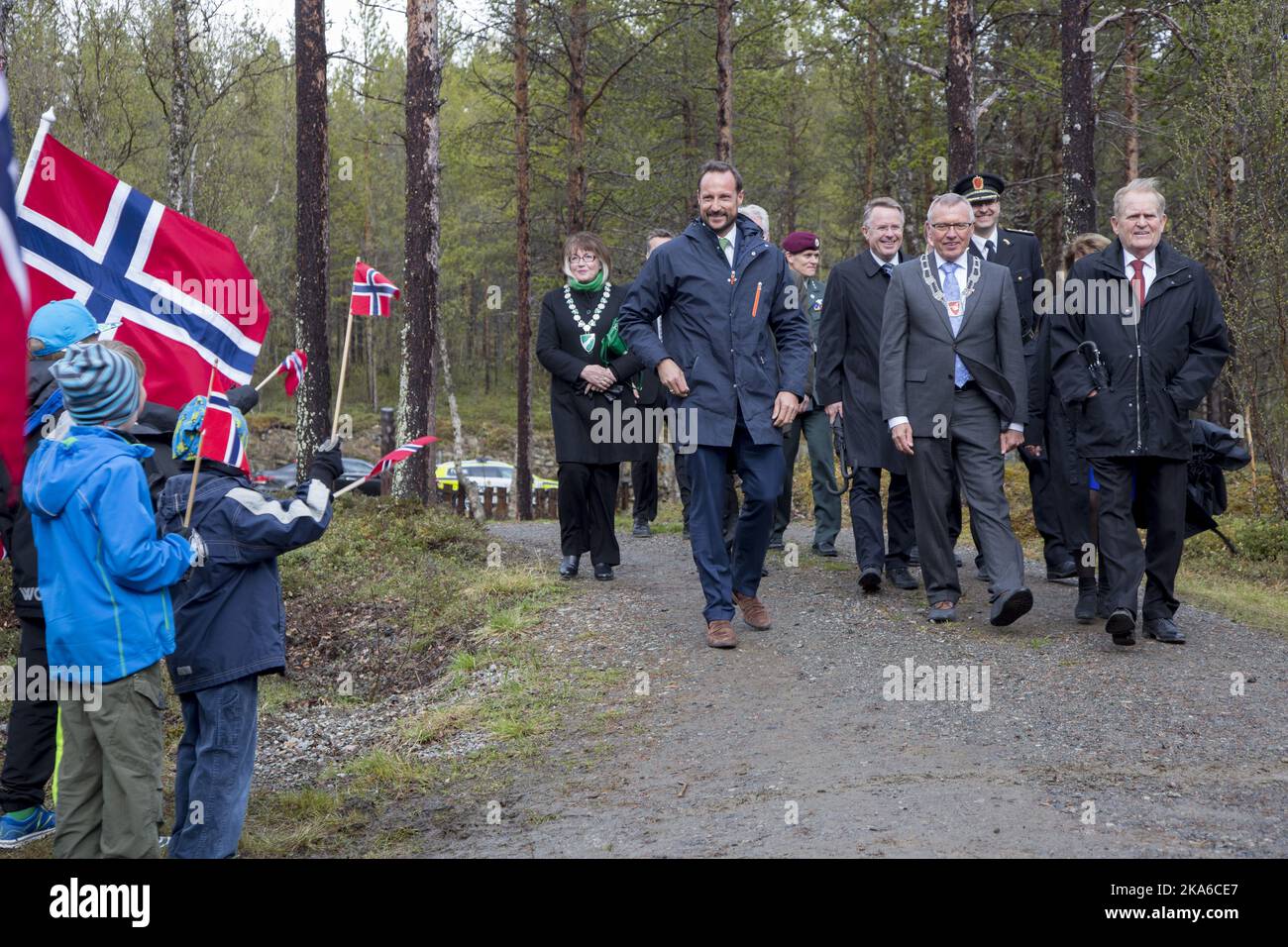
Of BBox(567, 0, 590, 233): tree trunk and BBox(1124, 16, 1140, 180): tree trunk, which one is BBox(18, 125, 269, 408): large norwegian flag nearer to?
BBox(567, 0, 590, 233): tree trunk

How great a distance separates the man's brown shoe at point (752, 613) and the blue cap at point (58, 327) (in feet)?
13.6

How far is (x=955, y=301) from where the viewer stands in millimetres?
7965

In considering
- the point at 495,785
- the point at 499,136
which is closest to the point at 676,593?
the point at 495,785

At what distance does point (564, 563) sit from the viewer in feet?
32.9

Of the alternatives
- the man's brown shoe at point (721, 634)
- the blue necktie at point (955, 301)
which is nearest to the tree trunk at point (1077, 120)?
the blue necktie at point (955, 301)

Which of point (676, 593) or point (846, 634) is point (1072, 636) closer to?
point (846, 634)

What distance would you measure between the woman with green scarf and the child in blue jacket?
5108 mm

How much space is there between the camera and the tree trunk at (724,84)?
19375mm

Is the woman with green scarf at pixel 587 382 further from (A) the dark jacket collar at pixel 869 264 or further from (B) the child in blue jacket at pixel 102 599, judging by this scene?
(B) the child in blue jacket at pixel 102 599

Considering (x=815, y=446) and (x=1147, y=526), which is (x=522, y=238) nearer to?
(x=815, y=446)

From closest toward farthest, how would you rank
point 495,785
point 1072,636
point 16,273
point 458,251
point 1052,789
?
point 16,273 < point 1052,789 < point 495,785 < point 1072,636 < point 458,251

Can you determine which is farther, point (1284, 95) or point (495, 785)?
point (1284, 95)
